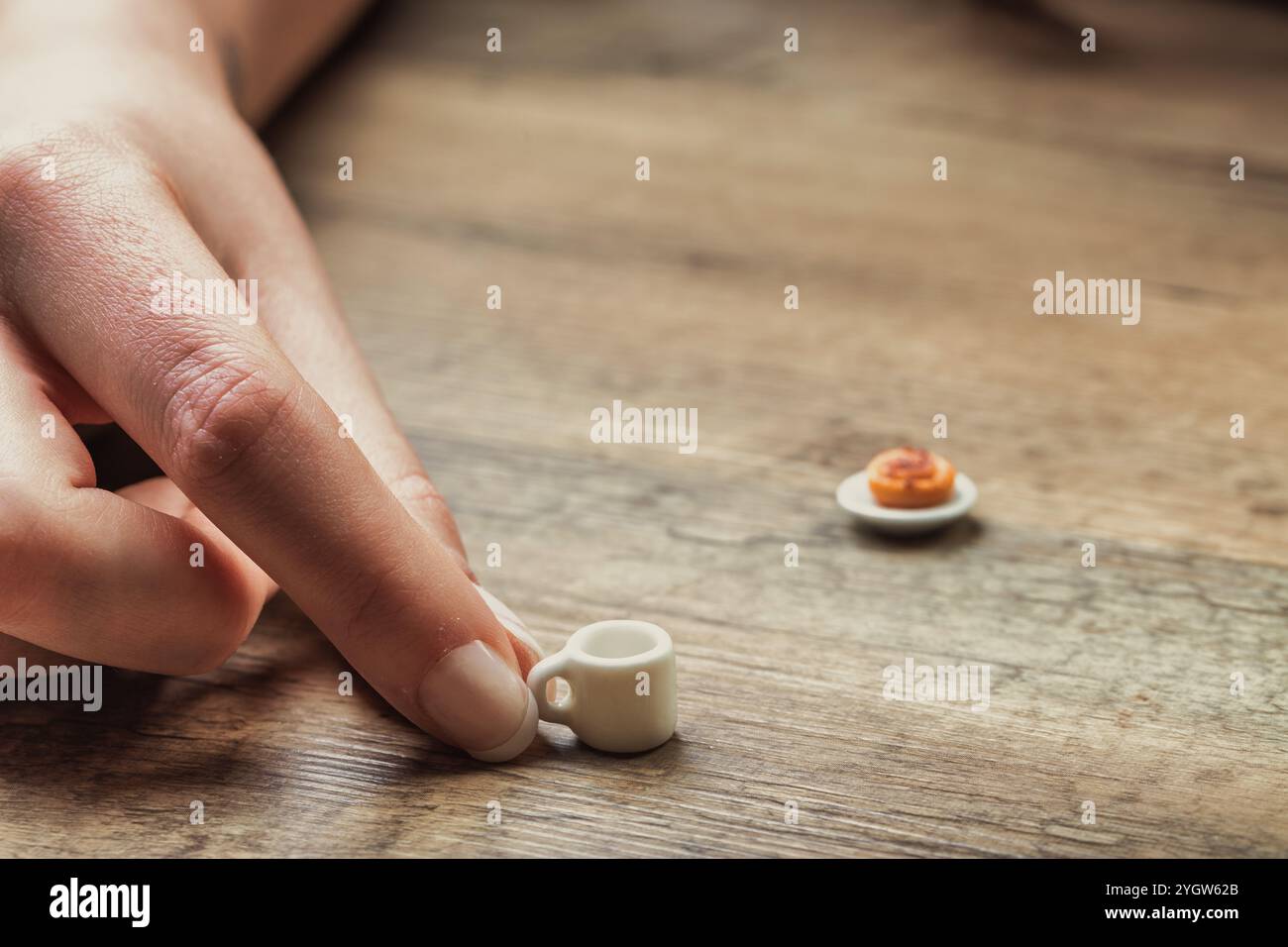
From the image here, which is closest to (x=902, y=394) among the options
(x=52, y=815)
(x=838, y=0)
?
(x=52, y=815)

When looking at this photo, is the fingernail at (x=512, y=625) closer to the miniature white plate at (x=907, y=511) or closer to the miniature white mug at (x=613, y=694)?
the miniature white mug at (x=613, y=694)

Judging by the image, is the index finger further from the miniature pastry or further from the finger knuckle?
the miniature pastry

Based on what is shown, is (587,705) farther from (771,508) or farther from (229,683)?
(771,508)

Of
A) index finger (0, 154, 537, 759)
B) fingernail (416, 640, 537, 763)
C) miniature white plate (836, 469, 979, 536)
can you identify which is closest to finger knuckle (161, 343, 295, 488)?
index finger (0, 154, 537, 759)

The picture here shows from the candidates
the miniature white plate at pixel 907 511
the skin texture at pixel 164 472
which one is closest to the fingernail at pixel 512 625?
the skin texture at pixel 164 472

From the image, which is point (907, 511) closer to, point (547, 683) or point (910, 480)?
point (910, 480)

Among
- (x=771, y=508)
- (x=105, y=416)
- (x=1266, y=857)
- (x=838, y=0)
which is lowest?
(x=1266, y=857)
